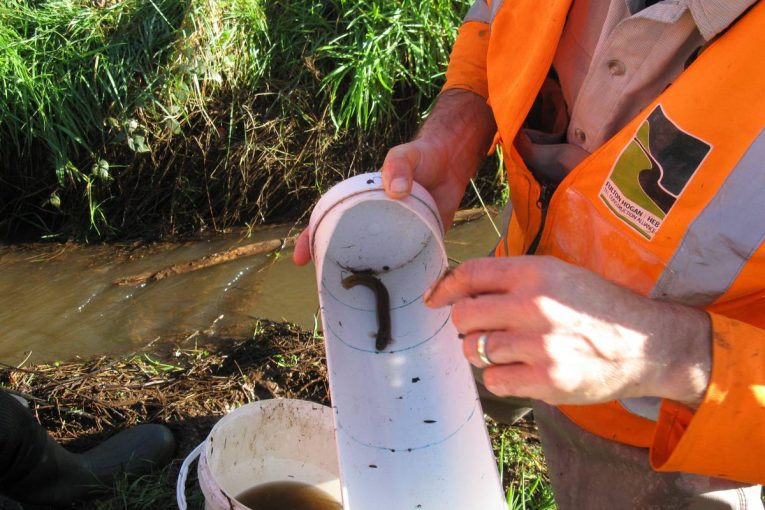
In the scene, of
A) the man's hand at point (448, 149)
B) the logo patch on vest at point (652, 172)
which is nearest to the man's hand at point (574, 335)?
the logo patch on vest at point (652, 172)

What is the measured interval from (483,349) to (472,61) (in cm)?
124

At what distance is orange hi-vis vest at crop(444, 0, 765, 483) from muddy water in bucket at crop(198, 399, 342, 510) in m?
0.95

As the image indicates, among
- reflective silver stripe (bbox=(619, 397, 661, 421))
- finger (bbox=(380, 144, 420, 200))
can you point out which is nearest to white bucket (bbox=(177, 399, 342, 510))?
finger (bbox=(380, 144, 420, 200))

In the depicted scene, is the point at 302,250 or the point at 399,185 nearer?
the point at 399,185

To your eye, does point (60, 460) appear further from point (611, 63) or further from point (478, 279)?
point (611, 63)

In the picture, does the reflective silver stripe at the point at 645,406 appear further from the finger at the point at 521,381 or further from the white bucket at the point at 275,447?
the white bucket at the point at 275,447

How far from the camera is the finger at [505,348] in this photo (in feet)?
3.64

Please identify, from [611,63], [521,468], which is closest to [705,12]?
[611,63]

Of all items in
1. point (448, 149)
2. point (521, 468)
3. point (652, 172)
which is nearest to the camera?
point (652, 172)

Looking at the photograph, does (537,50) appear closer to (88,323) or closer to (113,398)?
(113,398)

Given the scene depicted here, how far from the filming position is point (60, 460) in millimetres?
2473

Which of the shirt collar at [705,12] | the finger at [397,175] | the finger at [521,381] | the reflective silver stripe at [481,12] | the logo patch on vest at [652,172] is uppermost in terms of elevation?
the shirt collar at [705,12]

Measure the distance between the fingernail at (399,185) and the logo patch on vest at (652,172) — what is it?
0.45m

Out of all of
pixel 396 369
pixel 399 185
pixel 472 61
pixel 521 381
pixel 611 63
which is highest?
pixel 611 63
